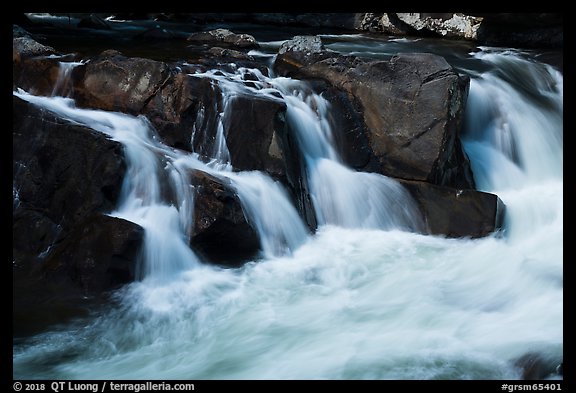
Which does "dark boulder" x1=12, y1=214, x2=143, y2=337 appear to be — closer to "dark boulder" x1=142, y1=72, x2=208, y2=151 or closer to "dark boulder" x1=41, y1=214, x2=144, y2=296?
"dark boulder" x1=41, y1=214, x2=144, y2=296

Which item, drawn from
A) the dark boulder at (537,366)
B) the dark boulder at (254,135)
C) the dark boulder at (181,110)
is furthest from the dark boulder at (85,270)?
the dark boulder at (537,366)

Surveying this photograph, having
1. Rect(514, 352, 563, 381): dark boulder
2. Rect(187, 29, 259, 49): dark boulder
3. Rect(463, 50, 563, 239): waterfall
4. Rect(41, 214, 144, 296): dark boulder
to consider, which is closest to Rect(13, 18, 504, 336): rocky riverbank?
Rect(41, 214, 144, 296): dark boulder

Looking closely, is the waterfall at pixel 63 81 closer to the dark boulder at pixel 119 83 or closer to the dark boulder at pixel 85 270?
the dark boulder at pixel 119 83

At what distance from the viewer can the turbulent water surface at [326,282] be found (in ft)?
17.5

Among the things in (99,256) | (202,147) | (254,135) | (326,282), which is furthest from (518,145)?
(99,256)

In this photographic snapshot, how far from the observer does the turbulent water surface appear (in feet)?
17.5

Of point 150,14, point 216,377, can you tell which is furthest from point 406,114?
point 150,14

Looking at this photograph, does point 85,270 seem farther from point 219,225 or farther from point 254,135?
point 254,135

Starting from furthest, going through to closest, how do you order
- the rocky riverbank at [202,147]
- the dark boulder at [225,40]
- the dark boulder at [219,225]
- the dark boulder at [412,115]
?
A: the dark boulder at [225,40] < the dark boulder at [412,115] < the dark boulder at [219,225] < the rocky riverbank at [202,147]

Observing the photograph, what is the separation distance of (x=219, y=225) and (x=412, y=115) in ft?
10.5

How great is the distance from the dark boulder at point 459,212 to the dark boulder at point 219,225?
243 cm

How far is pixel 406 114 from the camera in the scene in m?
8.40

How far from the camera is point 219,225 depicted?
6867mm

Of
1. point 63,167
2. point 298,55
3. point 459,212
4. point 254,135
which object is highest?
point 298,55
